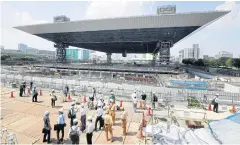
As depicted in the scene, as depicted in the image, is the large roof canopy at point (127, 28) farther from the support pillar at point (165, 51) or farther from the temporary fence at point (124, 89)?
the temporary fence at point (124, 89)

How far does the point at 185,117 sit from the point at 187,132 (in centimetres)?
438

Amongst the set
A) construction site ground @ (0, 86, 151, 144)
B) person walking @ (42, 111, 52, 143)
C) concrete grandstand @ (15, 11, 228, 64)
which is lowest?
construction site ground @ (0, 86, 151, 144)

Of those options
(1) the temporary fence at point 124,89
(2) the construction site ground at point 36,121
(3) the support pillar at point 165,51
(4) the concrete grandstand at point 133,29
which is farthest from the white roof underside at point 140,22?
(2) the construction site ground at point 36,121

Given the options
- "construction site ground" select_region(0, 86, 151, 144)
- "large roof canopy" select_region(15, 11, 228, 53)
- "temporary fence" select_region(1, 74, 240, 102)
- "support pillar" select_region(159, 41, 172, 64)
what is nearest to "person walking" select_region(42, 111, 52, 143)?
"construction site ground" select_region(0, 86, 151, 144)

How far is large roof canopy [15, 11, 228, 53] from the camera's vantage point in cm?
5194

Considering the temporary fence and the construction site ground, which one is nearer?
the construction site ground

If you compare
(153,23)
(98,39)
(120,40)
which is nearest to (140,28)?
(153,23)

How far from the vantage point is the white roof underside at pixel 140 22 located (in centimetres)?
5053

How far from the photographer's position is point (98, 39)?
73.2m

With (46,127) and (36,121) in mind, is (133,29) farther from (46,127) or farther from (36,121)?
(46,127)

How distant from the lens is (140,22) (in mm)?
55281

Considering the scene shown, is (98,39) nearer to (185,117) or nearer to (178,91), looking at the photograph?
(178,91)

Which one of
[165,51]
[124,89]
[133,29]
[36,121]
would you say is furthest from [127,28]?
[36,121]

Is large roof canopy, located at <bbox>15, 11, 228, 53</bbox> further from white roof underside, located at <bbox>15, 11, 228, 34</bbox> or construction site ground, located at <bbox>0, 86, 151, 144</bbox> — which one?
construction site ground, located at <bbox>0, 86, 151, 144</bbox>
